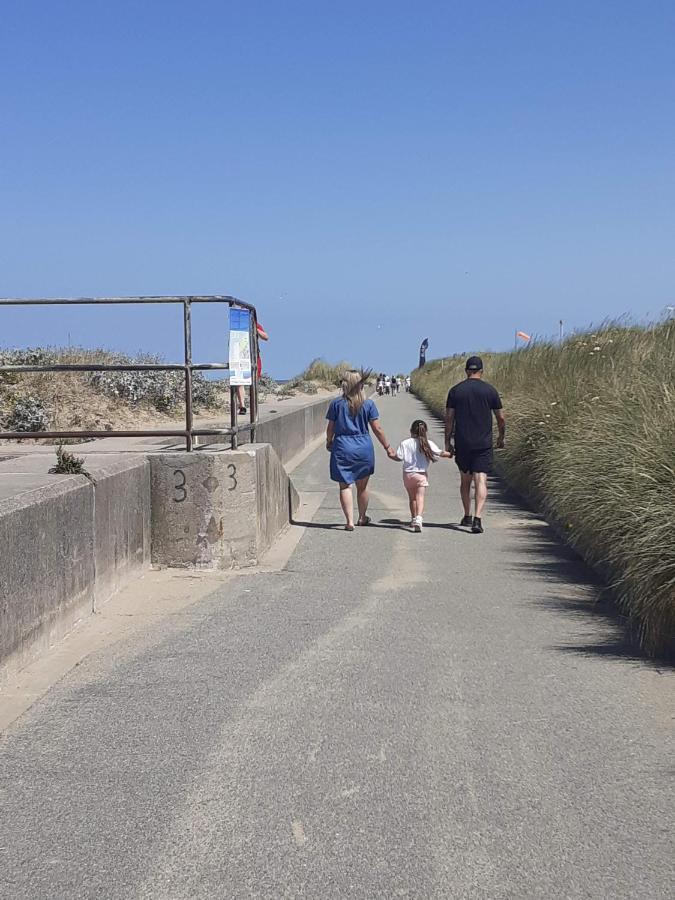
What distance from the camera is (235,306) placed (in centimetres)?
976

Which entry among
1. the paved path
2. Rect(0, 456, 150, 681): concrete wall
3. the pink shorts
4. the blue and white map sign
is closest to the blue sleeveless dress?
the pink shorts

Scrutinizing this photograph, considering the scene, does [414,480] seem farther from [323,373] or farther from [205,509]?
[323,373]

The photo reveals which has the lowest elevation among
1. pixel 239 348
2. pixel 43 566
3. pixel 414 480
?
pixel 43 566

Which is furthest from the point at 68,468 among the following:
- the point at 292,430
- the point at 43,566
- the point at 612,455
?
the point at 292,430

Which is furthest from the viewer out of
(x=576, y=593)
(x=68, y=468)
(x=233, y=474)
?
(x=233, y=474)

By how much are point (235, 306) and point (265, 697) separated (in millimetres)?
4772

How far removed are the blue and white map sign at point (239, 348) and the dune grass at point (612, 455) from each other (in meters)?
3.16

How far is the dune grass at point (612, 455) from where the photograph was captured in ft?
23.4

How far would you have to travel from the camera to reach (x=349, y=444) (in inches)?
482

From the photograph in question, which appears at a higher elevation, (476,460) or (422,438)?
(422,438)

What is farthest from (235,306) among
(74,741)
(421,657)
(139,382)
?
(139,382)

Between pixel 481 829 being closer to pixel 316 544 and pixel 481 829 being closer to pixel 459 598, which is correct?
pixel 459 598

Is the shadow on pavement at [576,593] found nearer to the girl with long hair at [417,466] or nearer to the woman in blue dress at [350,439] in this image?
the girl with long hair at [417,466]

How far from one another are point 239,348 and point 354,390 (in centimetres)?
240
